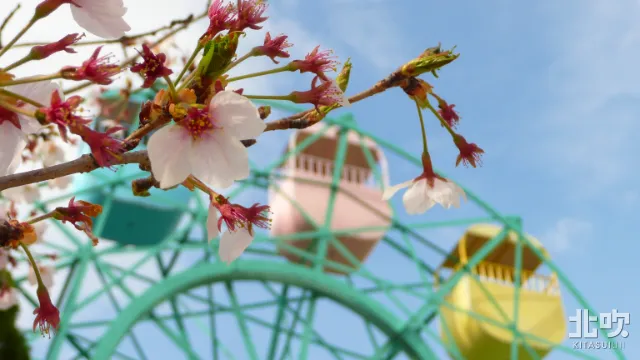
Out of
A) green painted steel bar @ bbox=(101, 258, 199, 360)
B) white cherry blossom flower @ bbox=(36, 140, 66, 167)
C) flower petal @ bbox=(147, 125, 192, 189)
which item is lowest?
flower petal @ bbox=(147, 125, 192, 189)

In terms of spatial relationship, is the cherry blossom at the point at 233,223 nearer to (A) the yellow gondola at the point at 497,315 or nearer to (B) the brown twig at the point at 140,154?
(B) the brown twig at the point at 140,154

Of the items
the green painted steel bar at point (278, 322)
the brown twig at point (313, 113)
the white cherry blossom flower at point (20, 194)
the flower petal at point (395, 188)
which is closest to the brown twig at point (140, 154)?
the brown twig at point (313, 113)

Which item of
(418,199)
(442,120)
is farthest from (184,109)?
(418,199)

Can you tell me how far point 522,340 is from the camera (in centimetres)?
1019

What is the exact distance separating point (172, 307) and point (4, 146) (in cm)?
864

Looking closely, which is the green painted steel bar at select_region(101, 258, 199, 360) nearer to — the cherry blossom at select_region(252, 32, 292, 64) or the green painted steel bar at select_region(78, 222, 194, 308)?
the green painted steel bar at select_region(78, 222, 194, 308)

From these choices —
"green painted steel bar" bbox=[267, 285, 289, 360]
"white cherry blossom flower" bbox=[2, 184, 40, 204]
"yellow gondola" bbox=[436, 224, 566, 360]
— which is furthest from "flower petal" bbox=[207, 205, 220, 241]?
"yellow gondola" bbox=[436, 224, 566, 360]

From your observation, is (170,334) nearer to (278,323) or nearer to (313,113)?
(278,323)

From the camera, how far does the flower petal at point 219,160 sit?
3.37 feet

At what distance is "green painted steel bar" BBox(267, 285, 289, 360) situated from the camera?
9.53 m

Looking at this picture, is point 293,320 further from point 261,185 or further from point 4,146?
point 4,146

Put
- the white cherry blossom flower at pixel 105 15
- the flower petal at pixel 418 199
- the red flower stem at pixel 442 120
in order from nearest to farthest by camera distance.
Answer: the white cherry blossom flower at pixel 105 15, the red flower stem at pixel 442 120, the flower petal at pixel 418 199

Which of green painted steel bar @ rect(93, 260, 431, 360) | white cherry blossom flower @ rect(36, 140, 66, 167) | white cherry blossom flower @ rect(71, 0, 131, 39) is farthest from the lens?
green painted steel bar @ rect(93, 260, 431, 360)

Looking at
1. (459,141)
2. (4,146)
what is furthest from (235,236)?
(459,141)
